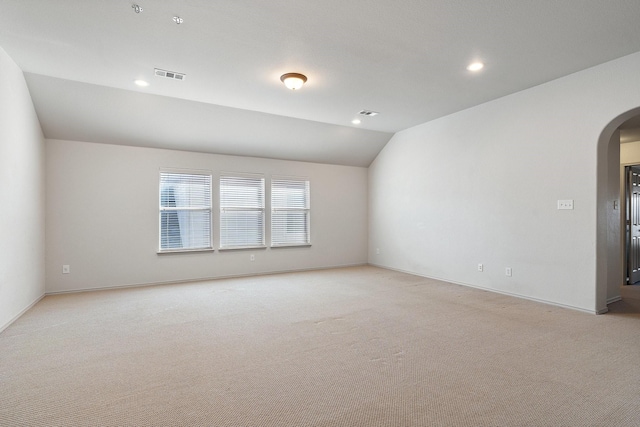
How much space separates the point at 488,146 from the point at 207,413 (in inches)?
196

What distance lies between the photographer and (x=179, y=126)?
206 inches

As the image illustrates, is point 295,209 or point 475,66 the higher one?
point 475,66

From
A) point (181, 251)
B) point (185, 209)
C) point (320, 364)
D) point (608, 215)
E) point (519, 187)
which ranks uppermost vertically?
point (519, 187)

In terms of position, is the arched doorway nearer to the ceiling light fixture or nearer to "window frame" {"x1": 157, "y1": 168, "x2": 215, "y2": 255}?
the ceiling light fixture

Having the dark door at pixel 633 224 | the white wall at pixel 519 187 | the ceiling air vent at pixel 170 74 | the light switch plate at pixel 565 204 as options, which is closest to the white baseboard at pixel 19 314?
the ceiling air vent at pixel 170 74

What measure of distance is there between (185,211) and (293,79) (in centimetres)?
337

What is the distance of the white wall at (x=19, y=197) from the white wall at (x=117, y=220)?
0.91 ft

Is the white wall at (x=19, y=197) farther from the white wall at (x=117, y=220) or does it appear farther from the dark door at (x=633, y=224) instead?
the dark door at (x=633, y=224)

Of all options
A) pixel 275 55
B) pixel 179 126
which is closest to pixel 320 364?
pixel 275 55

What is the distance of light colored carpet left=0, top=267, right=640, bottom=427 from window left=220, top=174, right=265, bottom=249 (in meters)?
2.07

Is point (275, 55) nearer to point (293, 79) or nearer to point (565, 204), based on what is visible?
point (293, 79)

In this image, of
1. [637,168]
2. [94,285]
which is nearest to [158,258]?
[94,285]

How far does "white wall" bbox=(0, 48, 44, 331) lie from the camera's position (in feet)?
11.1

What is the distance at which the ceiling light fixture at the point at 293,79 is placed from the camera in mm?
3835
